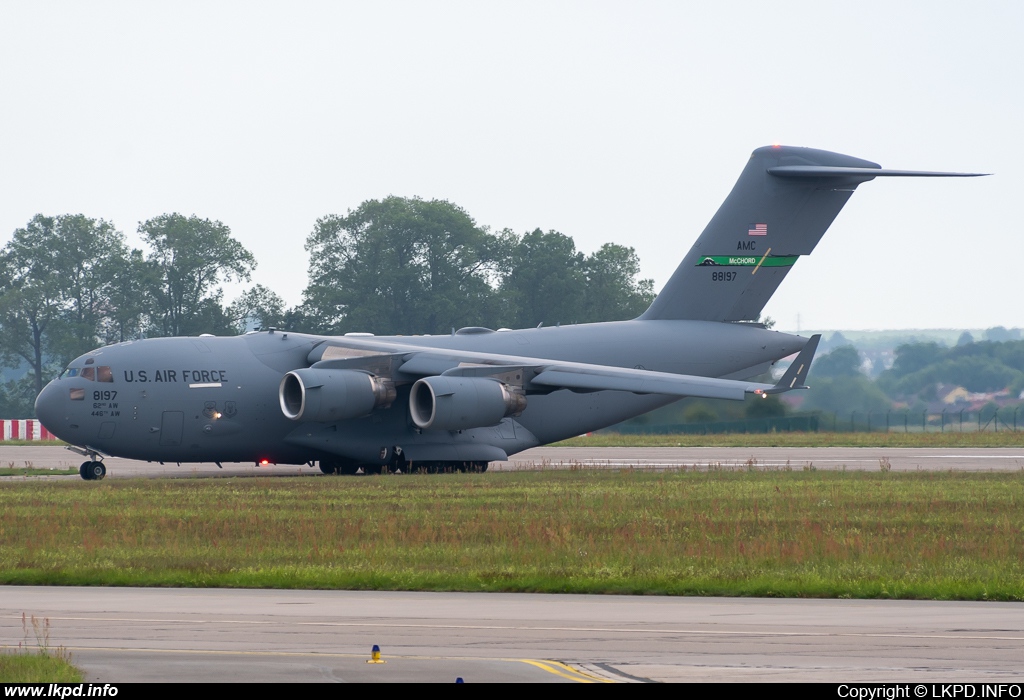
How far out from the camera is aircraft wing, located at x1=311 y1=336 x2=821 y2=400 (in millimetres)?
31656

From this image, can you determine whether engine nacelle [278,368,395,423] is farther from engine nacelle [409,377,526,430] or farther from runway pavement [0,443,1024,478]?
runway pavement [0,443,1024,478]

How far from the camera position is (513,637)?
11188 millimetres

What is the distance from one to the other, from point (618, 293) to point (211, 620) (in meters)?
89.4

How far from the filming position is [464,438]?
34312 millimetres

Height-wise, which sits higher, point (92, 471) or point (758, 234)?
point (758, 234)

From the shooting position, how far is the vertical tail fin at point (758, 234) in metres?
38.0

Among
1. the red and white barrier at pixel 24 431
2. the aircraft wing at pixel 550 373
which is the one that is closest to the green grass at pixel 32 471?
the aircraft wing at pixel 550 373

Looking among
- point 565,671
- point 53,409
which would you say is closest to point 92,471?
point 53,409

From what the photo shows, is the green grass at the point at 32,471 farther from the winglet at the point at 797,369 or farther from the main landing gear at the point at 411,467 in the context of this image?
the winglet at the point at 797,369

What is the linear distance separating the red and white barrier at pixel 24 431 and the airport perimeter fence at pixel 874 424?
2501 centimetres

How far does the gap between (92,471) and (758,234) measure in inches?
700

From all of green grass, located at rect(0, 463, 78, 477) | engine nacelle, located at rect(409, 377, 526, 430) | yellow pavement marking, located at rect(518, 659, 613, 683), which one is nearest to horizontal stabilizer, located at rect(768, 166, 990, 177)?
engine nacelle, located at rect(409, 377, 526, 430)

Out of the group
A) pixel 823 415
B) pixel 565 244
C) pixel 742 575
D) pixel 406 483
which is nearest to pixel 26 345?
pixel 565 244

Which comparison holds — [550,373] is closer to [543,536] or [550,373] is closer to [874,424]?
[543,536]
